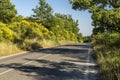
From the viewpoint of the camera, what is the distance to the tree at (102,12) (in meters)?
27.0

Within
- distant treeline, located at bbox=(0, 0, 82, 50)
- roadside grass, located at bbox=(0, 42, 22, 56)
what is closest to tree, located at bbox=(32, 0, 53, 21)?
distant treeline, located at bbox=(0, 0, 82, 50)

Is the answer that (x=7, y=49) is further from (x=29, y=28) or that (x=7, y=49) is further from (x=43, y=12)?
(x=43, y=12)

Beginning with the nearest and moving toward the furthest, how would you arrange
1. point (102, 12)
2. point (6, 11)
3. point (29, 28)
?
1. point (102, 12)
2. point (29, 28)
3. point (6, 11)

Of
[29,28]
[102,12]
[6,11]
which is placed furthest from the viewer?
[6,11]

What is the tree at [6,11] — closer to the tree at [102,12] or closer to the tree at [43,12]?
the tree at [43,12]

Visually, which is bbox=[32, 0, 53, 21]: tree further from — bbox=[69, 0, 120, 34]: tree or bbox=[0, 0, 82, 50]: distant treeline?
bbox=[69, 0, 120, 34]: tree

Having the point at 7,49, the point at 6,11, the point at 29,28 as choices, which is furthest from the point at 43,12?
the point at 7,49

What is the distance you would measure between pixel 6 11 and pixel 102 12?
3750cm

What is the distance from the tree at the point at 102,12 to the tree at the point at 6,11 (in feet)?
108

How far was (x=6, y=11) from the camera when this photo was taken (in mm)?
62281

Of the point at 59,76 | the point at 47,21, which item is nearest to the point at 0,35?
the point at 59,76

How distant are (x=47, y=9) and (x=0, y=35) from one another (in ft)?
126

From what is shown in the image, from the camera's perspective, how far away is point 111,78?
39.2ft

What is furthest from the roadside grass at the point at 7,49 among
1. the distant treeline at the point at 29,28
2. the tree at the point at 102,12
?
the tree at the point at 102,12
